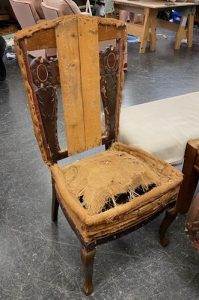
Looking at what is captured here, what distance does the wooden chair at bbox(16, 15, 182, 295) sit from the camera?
1011mm

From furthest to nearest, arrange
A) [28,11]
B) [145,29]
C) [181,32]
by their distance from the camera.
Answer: [181,32] → [145,29] → [28,11]

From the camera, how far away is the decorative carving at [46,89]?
3.39ft

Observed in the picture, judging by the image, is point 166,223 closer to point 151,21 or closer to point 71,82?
point 71,82

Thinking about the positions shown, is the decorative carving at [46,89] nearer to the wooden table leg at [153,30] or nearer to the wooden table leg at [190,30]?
the wooden table leg at [153,30]

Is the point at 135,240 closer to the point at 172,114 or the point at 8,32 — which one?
the point at 172,114

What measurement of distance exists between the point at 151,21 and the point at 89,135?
3.49 m

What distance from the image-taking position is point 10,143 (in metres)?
2.14

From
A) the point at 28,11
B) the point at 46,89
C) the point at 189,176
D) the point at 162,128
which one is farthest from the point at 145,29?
the point at 46,89

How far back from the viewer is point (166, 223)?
129 cm

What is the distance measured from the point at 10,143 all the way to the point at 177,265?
4.70ft

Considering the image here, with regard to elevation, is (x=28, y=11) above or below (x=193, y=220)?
above

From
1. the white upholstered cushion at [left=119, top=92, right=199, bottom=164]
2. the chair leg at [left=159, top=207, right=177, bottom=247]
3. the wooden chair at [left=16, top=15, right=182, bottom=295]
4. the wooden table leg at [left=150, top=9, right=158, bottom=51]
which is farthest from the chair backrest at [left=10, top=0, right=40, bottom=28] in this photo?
the chair leg at [left=159, top=207, right=177, bottom=247]

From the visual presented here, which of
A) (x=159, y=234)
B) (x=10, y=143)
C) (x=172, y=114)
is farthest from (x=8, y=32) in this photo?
(x=159, y=234)

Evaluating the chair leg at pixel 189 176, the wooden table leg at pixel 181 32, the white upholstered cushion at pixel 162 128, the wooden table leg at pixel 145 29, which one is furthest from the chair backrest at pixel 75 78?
the wooden table leg at pixel 181 32
